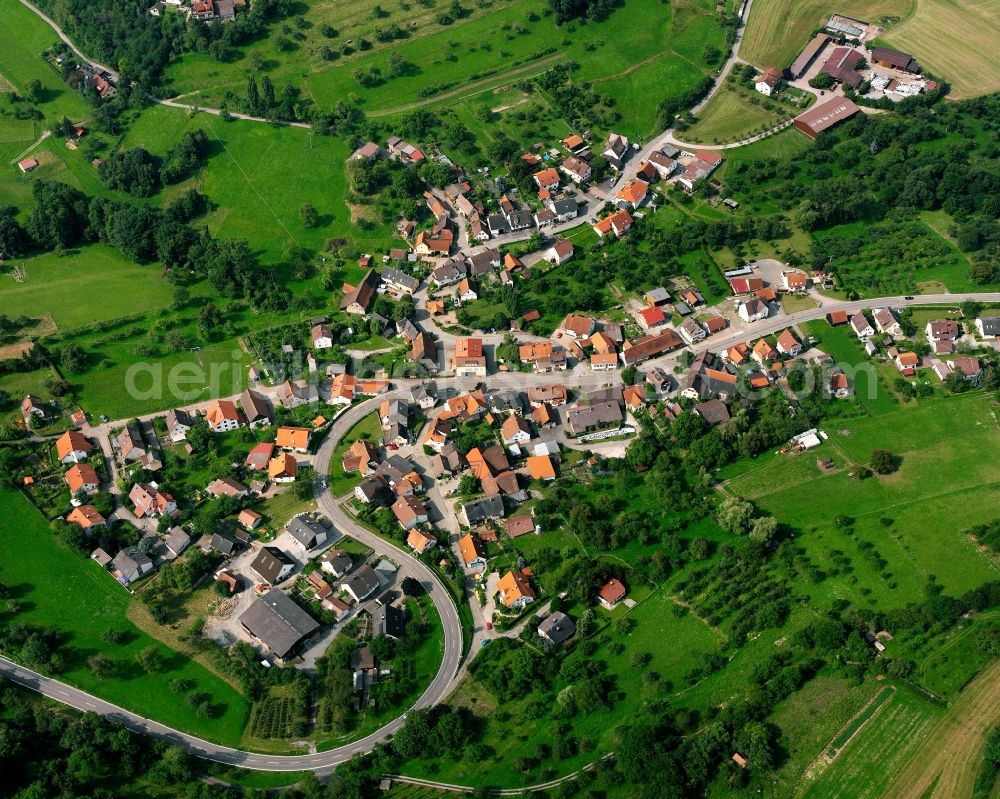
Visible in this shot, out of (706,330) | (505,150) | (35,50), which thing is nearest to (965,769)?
(706,330)

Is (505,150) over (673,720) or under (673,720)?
over

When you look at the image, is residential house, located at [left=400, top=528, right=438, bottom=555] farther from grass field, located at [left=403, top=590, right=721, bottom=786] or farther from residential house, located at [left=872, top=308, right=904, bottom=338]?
residential house, located at [left=872, top=308, right=904, bottom=338]

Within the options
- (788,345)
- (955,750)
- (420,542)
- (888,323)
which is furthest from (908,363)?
(420,542)

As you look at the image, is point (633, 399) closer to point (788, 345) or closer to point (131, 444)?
point (788, 345)

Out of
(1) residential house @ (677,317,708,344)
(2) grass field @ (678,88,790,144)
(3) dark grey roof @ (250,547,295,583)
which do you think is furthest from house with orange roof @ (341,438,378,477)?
(2) grass field @ (678,88,790,144)

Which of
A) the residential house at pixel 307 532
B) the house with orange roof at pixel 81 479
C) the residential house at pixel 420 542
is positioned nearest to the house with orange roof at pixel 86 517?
the house with orange roof at pixel 81 479

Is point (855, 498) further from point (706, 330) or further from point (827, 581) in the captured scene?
point (706, 330)
